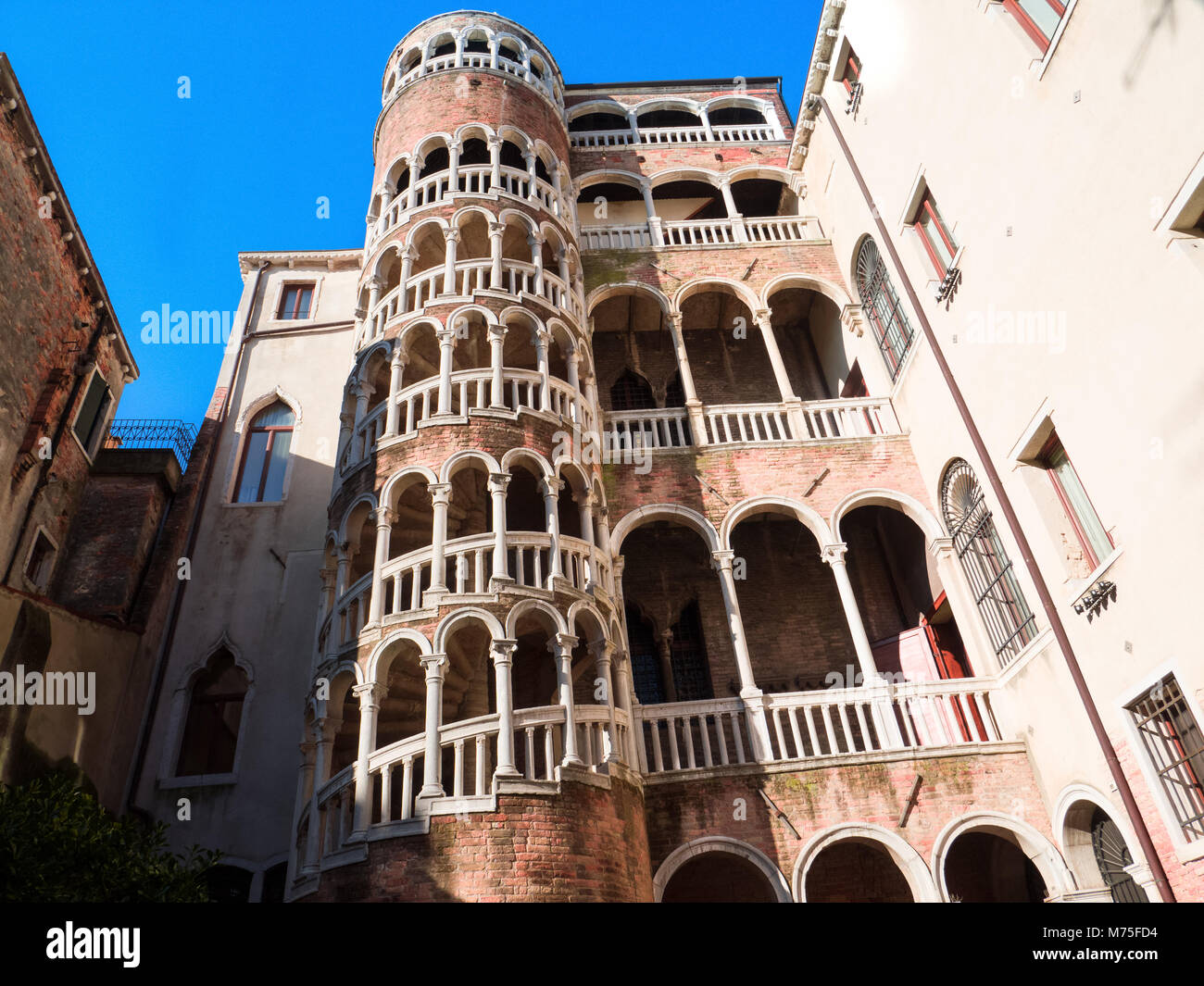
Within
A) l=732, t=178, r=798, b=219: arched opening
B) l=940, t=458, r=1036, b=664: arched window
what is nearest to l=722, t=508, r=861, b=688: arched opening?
l=940, t=458, r=1036, b=664: arched window

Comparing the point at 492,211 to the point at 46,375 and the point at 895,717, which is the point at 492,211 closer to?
the point at 46,375

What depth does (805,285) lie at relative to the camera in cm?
1908

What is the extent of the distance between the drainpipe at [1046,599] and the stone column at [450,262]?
8.13m

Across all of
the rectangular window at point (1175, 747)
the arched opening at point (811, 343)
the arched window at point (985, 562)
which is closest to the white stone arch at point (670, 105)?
the arched opening at point (811, 343)

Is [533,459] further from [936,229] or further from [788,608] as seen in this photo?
[936,229]

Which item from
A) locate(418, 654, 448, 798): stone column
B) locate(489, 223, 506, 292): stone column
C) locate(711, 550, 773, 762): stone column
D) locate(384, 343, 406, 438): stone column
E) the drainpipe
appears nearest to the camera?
the drainpipe

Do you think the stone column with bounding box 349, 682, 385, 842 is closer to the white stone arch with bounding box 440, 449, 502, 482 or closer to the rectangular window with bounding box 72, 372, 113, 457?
the white stone arch with bounding box 440, 449, 502, 482

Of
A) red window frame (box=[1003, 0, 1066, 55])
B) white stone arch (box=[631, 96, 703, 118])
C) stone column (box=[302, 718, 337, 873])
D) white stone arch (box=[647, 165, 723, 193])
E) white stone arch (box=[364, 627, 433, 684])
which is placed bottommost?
stone column (box=[302, 718, 337, 873])

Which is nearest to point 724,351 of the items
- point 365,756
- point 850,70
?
point 850,70

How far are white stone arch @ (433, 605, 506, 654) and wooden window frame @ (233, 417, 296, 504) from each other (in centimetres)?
811

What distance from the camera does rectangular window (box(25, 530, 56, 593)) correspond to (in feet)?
48.9

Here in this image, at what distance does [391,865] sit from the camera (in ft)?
31.8
